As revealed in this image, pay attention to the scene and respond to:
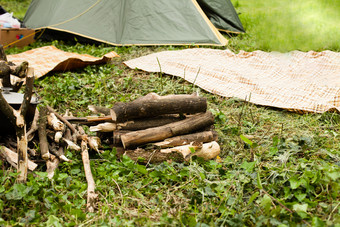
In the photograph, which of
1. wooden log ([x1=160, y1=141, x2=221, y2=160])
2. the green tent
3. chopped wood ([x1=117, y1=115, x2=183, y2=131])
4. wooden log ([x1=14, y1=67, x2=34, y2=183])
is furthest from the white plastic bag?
wooden log ([x1=160, y1=141, x2=221, y2=160])

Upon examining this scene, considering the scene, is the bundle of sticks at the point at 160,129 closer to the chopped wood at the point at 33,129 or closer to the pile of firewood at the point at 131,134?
the pile of firewood at the point at 131,134

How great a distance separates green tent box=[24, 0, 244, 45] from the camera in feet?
19.4

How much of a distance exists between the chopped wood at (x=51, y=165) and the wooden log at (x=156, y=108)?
53 centimetres

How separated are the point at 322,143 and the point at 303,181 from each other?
35.7 inches

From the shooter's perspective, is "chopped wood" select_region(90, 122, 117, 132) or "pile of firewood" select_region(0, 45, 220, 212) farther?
"chopped wood" select_region(90, 122, 117, 132)

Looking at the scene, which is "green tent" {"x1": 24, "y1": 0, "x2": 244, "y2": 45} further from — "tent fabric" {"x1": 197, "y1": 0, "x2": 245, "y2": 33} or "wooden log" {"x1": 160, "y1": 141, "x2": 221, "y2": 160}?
"wooden log" {"x1": 160, "y1": 141, "x2": 221, "y2": 160}

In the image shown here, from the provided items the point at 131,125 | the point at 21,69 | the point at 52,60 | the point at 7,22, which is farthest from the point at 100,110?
the point at 7,22

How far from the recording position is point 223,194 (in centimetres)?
211

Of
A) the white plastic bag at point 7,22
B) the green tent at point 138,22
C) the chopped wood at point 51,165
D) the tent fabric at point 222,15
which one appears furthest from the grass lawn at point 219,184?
the tent fabric at point 222,15

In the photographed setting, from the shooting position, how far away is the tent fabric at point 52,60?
443cm

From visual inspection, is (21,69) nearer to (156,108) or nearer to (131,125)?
(131,125)

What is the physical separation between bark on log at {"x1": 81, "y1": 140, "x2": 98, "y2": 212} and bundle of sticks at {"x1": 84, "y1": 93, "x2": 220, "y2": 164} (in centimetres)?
24

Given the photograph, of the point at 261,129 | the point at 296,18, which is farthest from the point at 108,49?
the point at 261,129

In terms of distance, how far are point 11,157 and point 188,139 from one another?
52.7 inches
